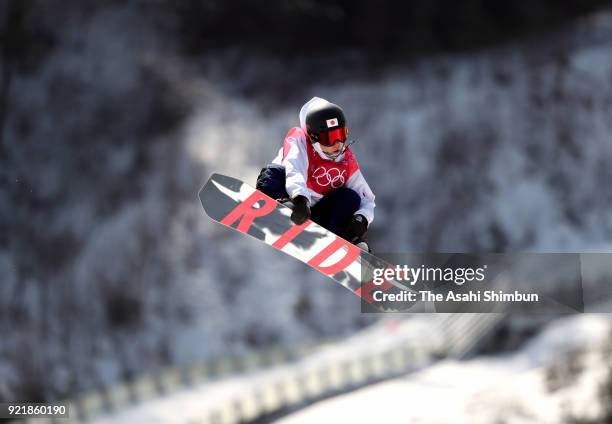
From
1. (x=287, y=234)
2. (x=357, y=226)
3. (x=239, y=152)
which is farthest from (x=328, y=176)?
(x=239, y=152)

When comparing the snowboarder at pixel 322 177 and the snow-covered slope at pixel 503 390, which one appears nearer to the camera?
the snowboarder at pixel 322 177

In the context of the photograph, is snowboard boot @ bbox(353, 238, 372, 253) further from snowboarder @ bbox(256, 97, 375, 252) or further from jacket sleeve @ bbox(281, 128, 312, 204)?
jacket sleeve @ bbox(281, 128, 312, 204)

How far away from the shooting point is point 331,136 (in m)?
7.06

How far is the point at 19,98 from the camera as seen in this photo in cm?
2395

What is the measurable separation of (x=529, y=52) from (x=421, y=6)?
3118 millimetres

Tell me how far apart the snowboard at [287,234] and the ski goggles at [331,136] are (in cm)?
95

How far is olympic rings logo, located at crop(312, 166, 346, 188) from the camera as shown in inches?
291

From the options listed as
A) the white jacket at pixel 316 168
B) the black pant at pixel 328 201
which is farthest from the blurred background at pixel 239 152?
the white jacket at pixel 316 168

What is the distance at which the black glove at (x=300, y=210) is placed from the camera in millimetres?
6949

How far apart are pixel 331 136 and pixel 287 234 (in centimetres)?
139

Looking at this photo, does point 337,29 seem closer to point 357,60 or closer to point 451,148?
point 357,60

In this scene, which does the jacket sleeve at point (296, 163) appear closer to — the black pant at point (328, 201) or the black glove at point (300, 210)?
the black glove at point (300, 210)

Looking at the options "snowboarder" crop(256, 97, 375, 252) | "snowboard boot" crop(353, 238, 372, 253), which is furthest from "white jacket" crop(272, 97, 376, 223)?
"snowboard boot" crop(353, 238, 372, 253)

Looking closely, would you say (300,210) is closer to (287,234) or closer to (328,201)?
(328,201)
